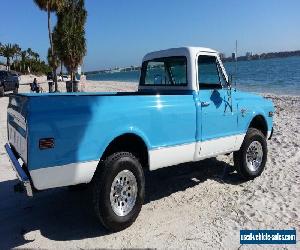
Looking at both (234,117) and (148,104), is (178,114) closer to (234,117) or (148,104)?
(148,104)

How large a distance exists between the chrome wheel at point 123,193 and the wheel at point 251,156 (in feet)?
8.37

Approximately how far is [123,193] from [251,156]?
10.2ft

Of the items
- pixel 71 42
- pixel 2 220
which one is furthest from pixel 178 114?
pixel 71 42

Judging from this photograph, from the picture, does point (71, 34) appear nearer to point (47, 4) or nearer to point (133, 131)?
point (47, 4)

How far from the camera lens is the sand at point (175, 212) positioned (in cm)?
483

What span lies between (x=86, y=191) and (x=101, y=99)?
2378 millimetres

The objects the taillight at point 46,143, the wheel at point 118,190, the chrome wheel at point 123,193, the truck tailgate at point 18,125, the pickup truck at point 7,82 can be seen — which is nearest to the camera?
the taillight at point 46,143

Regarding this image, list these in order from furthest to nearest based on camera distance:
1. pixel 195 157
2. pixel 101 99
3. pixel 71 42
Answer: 1. pixel 71 42
2. pixel 195 157
3. pixel 101 99

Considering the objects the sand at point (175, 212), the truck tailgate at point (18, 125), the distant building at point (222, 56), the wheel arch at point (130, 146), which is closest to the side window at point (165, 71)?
the distant building at point (222, 56)

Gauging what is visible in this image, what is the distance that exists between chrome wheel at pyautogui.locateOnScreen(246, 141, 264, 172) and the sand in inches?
9.6

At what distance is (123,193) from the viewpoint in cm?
510

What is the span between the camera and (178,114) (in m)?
5.61

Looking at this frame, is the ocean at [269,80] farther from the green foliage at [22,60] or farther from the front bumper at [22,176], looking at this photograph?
the green foliage at [22,60]

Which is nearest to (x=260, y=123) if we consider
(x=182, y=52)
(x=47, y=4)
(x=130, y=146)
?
(x=182, y=52)
